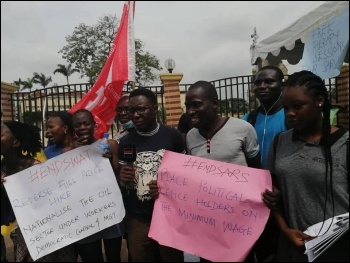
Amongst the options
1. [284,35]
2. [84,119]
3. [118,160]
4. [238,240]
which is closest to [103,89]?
[84,119]

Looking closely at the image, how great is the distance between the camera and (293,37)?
4562mm

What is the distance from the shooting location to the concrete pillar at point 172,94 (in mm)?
8898

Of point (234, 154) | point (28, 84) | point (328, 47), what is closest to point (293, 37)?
point (328, 47)

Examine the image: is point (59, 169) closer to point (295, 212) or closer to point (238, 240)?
point (238, 240)

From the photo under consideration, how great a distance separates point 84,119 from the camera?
110 inches

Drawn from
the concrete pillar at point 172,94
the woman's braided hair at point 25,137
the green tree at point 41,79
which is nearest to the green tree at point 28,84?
the green tree at point 41,79

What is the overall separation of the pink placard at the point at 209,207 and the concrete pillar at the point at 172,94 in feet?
21.3

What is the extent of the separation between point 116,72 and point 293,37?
2.41m

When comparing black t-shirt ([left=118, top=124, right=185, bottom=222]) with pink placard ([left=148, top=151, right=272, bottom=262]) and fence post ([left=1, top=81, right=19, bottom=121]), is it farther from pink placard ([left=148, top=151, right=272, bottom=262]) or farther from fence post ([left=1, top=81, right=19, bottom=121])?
fence post ([left=1, top=81, right=19, bottom=121])

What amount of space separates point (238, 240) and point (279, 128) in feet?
3.50

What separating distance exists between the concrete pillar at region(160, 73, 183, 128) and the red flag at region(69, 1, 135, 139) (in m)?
4.14

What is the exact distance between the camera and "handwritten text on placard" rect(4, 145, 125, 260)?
8.22 ft

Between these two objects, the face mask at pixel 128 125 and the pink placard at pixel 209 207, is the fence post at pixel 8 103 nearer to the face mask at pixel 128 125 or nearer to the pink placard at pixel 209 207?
the face mask at pixel 128 125

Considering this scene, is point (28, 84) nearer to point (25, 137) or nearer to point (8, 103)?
point (8, 103)
